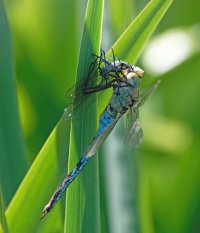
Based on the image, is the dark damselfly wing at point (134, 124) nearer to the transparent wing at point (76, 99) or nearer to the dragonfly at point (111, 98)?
the dragonfly at point (111, 98)

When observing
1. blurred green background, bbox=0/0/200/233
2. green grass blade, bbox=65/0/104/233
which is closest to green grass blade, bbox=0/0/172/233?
green grass blade, bbox=65/0/104/233

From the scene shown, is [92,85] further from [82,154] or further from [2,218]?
[2,218]

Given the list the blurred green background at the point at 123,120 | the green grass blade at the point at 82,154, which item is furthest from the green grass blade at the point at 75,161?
the blurred green background at the point at 123,120

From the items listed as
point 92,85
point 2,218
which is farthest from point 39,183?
point 92,85

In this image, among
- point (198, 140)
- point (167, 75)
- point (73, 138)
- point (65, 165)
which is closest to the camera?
point (73, 138)

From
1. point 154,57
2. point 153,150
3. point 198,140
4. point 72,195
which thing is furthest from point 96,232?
point 154,57

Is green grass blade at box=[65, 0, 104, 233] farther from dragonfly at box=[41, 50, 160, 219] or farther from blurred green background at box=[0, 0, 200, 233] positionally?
blurred green background at box=[0, 0, 200, 233]

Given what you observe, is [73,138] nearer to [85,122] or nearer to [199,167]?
[85,122]

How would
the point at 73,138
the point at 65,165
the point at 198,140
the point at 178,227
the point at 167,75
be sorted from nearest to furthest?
the point at 73,138 → the point at 65,165 → the point at 178,227 → the point at 198,140 → the point at 167,75
